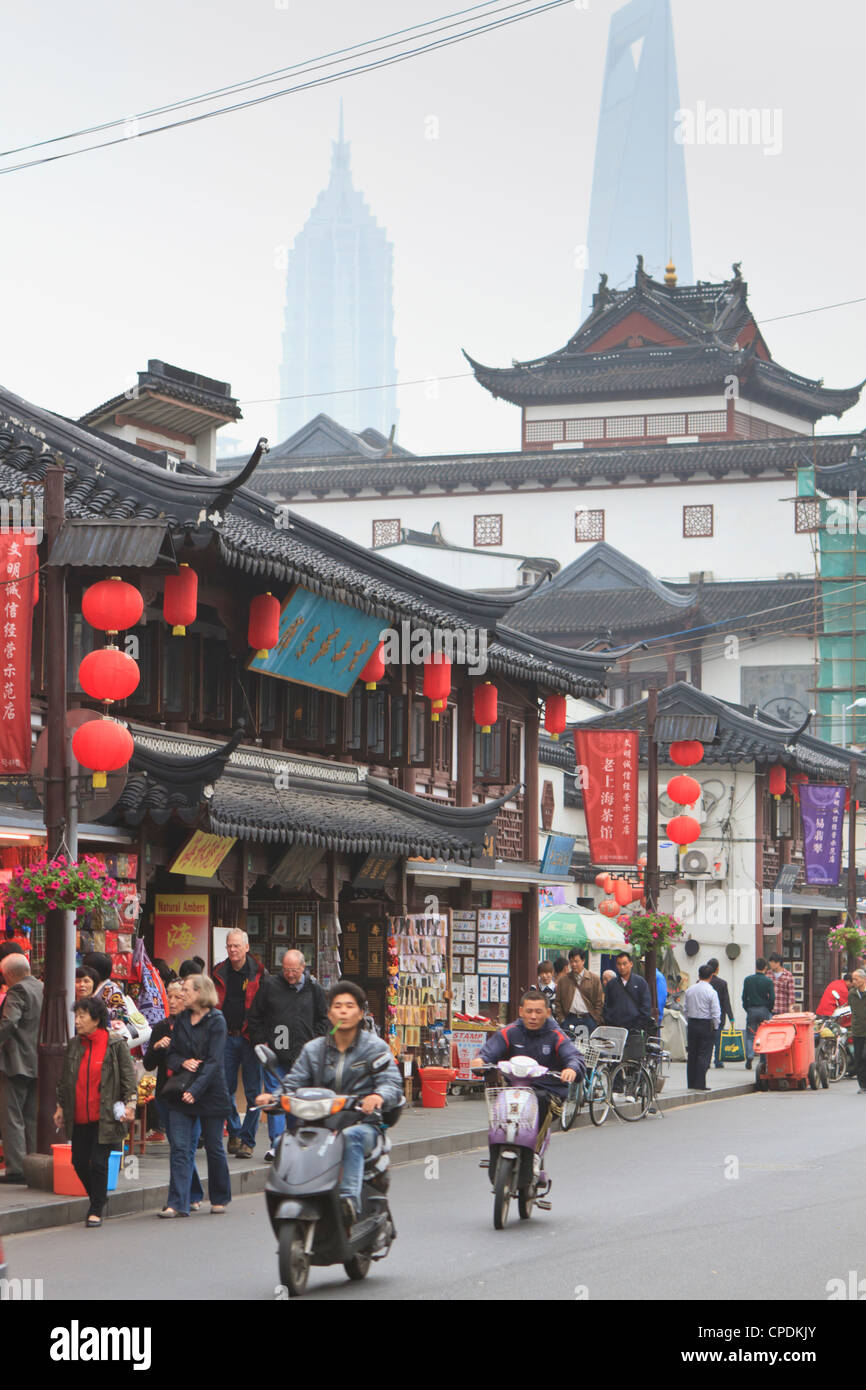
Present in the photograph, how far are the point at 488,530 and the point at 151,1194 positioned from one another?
55.7m

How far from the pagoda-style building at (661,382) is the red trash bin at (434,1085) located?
48.6 metres

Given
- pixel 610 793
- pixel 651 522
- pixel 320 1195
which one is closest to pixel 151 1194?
pixel 320 1195

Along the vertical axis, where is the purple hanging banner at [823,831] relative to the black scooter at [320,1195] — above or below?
above

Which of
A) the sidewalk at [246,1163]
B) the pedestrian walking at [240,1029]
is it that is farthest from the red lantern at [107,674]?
the sidewalk at [246,1163]

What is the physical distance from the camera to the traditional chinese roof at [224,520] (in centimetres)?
1953

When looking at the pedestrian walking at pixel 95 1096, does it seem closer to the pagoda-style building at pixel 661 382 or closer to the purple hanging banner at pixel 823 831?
the purple hanging banner at pixel 823 831

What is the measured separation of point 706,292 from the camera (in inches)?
→ 2926

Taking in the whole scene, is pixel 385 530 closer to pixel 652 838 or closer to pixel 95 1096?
pixel 652 838

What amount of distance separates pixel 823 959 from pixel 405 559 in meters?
20.0

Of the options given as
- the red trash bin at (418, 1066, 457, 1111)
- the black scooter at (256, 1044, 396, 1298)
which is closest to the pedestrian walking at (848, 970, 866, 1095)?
the red trash bin at (418, 1066, 457, 1111)

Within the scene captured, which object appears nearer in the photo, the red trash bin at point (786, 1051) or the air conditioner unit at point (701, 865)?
the red trash bin at point (786, 1051)

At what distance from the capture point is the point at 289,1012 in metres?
16.3
